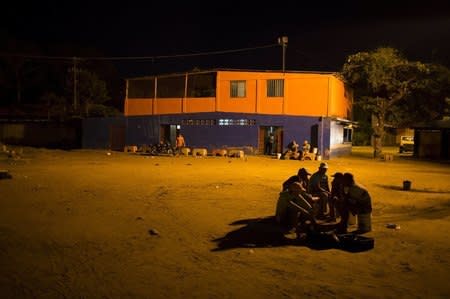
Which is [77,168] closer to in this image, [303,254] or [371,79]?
[303,254]

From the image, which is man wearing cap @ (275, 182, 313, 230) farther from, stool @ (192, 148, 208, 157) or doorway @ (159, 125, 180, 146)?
doorway @ (159, 125, 180, 146)

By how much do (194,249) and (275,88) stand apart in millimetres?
25058

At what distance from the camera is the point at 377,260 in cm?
702

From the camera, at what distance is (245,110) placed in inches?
1271

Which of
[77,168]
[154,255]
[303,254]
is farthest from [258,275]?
[77,168]

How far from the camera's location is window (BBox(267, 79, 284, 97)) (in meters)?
31.4

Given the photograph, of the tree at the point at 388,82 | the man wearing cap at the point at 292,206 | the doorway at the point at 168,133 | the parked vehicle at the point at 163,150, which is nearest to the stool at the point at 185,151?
the parked vehicle at the point at 163,150

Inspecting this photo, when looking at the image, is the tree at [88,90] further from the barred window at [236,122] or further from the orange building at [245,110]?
the barred window at [236,122]

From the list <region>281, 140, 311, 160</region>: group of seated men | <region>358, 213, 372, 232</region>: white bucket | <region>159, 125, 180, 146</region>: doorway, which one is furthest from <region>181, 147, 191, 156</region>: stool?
<region>358, 213, 372, 232</region>: white bucket

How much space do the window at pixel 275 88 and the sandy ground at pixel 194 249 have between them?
18.3m

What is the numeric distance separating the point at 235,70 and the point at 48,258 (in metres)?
26.4

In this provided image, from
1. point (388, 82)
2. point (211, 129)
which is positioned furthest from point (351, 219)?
point (211, 129)

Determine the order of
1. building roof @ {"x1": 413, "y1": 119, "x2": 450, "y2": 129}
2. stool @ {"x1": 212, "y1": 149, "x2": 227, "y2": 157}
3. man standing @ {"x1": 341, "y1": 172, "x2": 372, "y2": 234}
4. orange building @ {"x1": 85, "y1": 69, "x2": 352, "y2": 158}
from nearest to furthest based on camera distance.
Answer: man standing @ {"x1": 341, "y1": 172, "x2": 372, "y2": 234}, orange building @ {"x1": 85, "y1": 69, "x2": 352, "y2": 158}, stool @ {"x1": 212, "y1": 149, "x2": 227, "y2": 157}, building roof @ {"x1": 413, "y1": 119, "x2": 450, "y2": 129}

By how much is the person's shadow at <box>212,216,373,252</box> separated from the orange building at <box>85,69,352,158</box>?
22.1m
